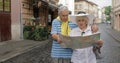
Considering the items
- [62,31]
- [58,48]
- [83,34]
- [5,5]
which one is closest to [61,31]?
[62,31]

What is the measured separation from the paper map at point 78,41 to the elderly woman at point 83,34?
0.19ft

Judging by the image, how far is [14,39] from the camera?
76.6ft

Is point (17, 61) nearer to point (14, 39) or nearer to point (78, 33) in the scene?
point (78, 33)

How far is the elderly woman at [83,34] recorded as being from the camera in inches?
202

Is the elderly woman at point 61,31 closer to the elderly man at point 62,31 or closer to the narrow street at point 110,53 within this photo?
the elderly man at point 62,31

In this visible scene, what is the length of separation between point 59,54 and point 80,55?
340 mm

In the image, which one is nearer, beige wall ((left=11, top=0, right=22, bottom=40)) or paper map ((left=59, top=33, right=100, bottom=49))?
paper map ((left=59, top=33, right=100, bottom=49))

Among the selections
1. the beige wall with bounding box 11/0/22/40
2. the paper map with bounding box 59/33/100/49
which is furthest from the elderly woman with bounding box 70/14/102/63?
the beige wall with bounding box 11/0/22/40

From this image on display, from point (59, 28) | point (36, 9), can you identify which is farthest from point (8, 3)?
point (59, 28)

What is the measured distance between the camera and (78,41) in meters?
5.14

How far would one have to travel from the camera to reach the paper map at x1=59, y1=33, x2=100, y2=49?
5102mm

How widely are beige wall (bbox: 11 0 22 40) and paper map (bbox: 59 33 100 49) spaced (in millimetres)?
18353

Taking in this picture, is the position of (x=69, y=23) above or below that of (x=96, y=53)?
above

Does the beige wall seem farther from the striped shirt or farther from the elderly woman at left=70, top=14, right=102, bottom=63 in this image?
the elderly woman at left=70, top=14, right=102, bottom=63
